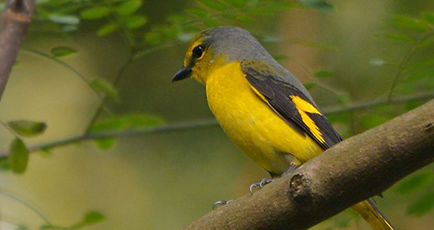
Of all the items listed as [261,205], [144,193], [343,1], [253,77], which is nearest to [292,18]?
[343,1]

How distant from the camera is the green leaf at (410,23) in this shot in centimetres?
386

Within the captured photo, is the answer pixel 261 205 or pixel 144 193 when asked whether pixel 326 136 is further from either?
pixel 144 193

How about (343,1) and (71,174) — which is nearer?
(343,1)

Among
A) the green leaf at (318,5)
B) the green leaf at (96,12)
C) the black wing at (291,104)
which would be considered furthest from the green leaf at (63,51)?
the green leaf at (318,5)

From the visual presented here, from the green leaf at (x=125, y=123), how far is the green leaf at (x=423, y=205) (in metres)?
1.44

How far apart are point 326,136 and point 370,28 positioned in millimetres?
3101

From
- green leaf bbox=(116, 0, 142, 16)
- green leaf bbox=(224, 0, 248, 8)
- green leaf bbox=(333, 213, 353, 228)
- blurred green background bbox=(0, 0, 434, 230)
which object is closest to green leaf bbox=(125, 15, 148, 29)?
green leaf bbox=(116, 0, 142, 16)

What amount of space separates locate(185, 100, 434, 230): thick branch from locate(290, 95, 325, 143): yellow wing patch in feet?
3.26

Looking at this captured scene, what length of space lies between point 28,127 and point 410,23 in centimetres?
185

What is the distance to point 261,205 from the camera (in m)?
2.87

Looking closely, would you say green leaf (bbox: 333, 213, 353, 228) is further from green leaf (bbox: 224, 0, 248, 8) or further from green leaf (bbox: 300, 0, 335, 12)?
green leaf (bbox: 224, 0, 248, 8)

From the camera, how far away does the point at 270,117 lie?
13.0 feet

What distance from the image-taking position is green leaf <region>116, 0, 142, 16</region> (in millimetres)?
3902

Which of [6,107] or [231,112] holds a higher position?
[231,112]
